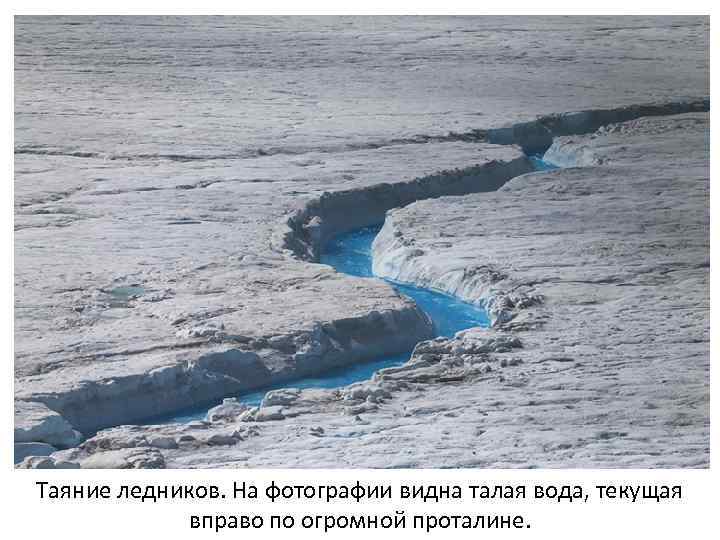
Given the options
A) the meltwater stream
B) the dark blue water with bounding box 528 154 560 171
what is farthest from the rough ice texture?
the dark blue water with bounding box 528 154 560 171

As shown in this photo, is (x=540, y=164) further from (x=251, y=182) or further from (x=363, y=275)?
(x=363, y=275)

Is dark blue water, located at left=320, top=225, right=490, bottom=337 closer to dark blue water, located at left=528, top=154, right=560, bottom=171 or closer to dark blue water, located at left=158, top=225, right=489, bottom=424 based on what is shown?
dark blue water, located at left=158, top=225, right=489, bottom=424

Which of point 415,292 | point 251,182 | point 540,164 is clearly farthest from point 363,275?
point 540,164

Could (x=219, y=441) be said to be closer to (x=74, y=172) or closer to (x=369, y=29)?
(x=74, y=172)

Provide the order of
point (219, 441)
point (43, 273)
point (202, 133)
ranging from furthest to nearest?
1. point (202, 133)
2. point (43, 273)
3. point (219, 441)

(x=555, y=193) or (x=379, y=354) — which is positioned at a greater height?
(x=555, y=193)

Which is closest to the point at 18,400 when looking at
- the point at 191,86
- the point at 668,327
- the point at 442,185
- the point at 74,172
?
the point at 668,327

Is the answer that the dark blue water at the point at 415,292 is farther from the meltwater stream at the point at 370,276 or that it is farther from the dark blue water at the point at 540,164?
the dark blue water at the point at 540,164
